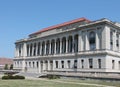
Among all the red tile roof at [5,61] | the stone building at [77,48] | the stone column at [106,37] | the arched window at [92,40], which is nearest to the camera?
the stone column at [106,37]

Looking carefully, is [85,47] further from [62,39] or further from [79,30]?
[62,39]

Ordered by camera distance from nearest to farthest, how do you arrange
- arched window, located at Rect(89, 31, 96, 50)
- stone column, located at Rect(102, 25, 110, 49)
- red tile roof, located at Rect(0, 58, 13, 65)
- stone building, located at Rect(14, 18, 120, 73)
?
1. stone column, located at Rect(102, 25, 110, 49)
2. stone building, located at Rect(14, 18, 120, 73)
3. arched window, located at Rect(89, 31, 96, 50)
4. red tile roof, located at Rect(0, 58, 13, 65)

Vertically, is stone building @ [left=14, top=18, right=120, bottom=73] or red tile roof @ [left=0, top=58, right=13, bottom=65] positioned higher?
stone building @ [left=14, top=18, right=120, bottom=73]

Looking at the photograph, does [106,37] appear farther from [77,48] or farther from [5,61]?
[5,61]

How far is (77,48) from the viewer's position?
220ft

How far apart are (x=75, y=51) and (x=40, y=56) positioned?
20768mm

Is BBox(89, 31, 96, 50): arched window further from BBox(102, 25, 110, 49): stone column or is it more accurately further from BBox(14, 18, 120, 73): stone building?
BBox(102, 25, 110, 49): stone column

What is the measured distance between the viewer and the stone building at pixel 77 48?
5666 cm

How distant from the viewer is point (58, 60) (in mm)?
73375

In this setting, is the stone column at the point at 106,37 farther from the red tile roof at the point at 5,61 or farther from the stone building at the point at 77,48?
the red tile roof at the point at 5,61

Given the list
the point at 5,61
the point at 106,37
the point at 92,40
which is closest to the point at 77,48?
the point at 92,40

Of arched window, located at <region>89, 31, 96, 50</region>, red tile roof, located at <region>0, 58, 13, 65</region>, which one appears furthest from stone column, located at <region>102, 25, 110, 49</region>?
red tile roof, located at <region>0, 58, 13, 65</region>

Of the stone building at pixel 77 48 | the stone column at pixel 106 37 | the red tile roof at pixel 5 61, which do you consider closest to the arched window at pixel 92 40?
the stone building at pixel 77 48

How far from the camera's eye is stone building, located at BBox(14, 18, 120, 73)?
2231 inches
